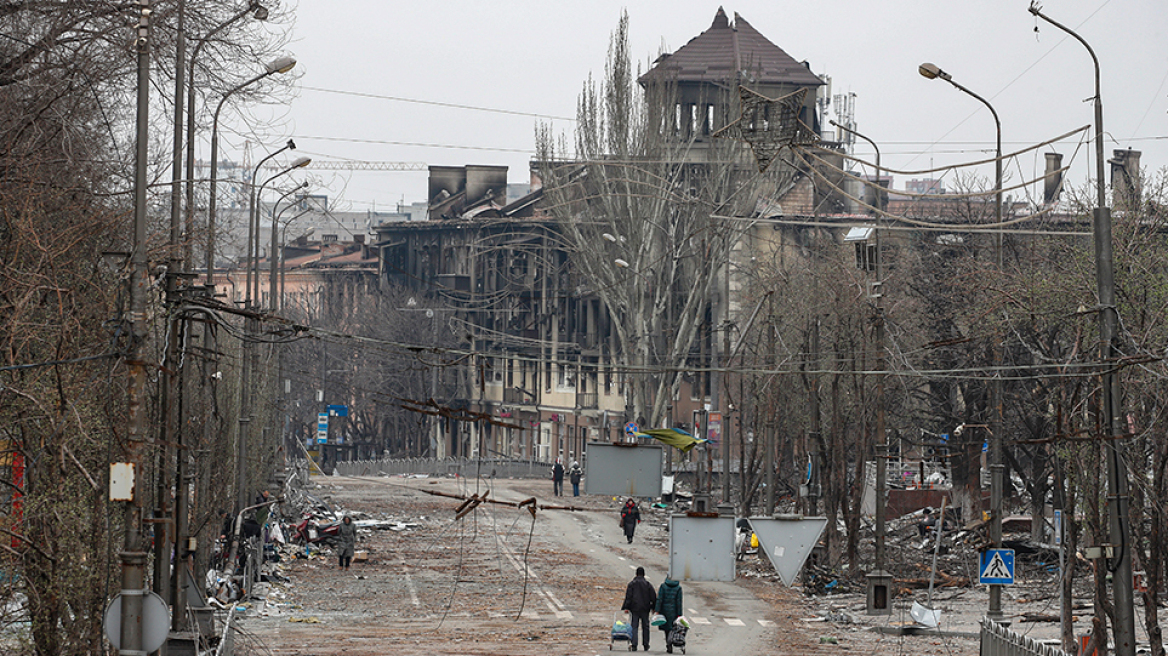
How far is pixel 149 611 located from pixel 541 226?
68729 millimetres

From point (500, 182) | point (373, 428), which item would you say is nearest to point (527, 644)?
point (373, 428)

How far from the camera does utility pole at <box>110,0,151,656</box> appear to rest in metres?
14.8

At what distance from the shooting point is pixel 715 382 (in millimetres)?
68562

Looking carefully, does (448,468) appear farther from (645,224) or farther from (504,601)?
(504,601)

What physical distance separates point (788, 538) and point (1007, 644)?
548 centimetres

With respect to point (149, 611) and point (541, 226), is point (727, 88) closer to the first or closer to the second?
point (541, 226)

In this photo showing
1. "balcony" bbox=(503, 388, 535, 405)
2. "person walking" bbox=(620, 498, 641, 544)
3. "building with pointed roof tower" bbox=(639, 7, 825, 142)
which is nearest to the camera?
"person walking" bbox=(620, 498, 641, 544)

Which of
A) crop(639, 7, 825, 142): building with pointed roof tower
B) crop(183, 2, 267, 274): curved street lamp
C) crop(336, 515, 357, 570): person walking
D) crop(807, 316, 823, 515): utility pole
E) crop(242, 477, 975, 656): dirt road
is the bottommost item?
crop(242, 477, 975, 656): dirt road

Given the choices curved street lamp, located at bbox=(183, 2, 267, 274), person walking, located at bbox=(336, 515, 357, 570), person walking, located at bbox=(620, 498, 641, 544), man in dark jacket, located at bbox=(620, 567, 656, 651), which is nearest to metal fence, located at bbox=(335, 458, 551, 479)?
person walking, located at bbox=(620, 498, 641, 544)

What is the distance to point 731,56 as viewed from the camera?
7838cm

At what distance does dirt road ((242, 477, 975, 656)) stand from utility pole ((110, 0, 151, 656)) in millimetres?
6313

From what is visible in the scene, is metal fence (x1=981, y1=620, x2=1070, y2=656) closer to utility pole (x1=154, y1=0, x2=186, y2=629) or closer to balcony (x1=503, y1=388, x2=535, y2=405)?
utility pole (x1=154, y1=0, x2=186, y2=629)

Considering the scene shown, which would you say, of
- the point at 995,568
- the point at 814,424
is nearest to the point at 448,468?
the point at 814,424

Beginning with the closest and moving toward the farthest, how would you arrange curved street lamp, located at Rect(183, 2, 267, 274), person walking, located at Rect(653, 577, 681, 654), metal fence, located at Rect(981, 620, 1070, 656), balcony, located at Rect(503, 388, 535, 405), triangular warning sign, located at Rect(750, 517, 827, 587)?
metal fence, located at Rect(981, 620, 1070, 656) → curved street lamp, located at Rect(183, 2, 267, 274) → person walking, located at Rect(653, 577, 681, 654) → triangular warning sign, located at Rect(750, 517, 827, 587) → balcony, located at Rect(503, 388, 535, 405)
